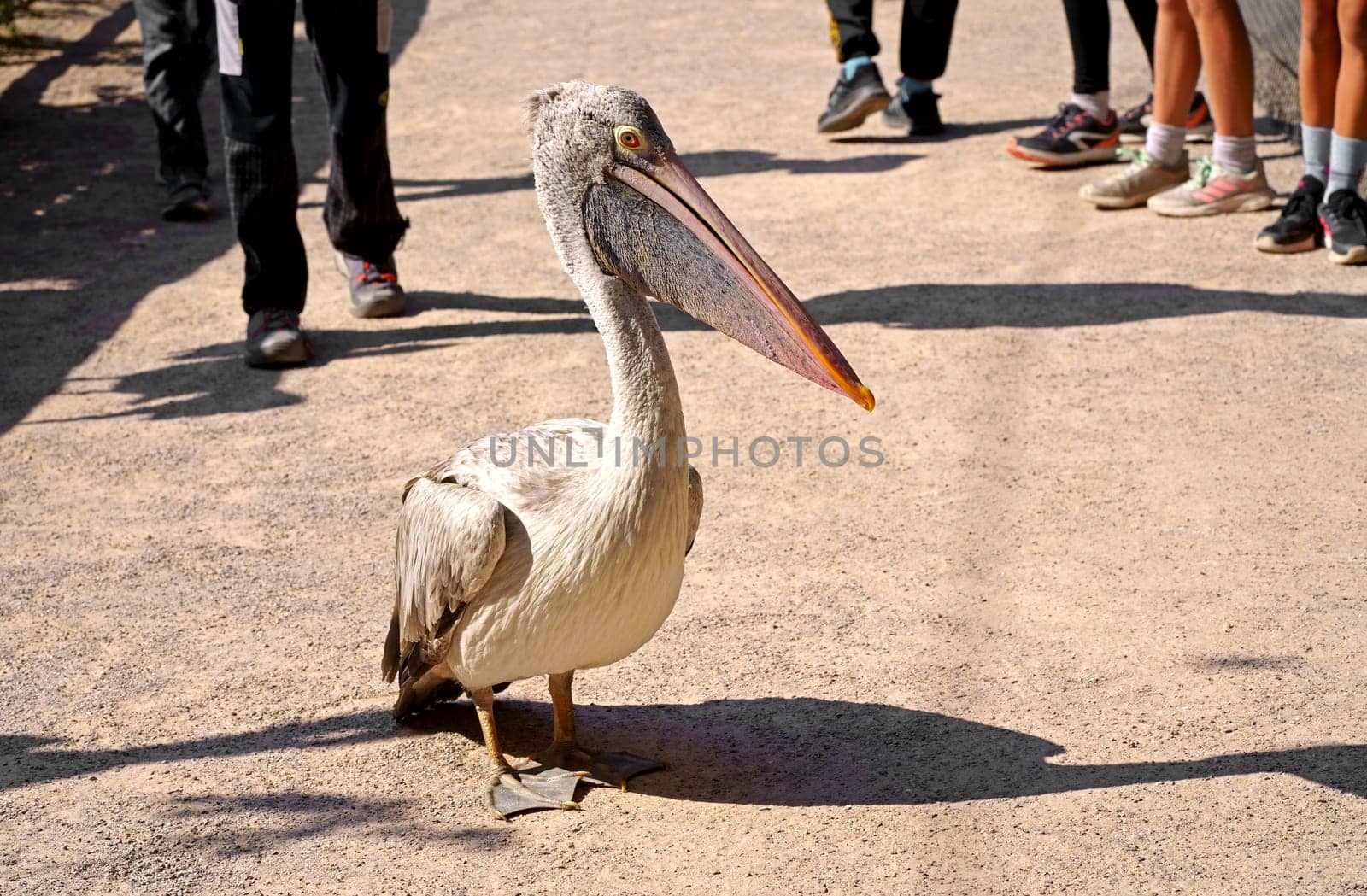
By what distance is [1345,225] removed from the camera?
5391mm

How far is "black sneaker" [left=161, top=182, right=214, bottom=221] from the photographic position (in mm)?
6422

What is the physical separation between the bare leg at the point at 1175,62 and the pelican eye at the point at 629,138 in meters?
4.04

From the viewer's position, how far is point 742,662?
10.7 feet

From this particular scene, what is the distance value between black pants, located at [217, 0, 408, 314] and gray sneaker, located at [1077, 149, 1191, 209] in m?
2.87

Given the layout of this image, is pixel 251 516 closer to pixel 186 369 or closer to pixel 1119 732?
pixel 186 369

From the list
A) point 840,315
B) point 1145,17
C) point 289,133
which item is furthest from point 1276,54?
point 289,133

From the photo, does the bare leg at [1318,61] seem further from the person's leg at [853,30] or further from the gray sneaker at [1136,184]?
the person's leg at [853,30]

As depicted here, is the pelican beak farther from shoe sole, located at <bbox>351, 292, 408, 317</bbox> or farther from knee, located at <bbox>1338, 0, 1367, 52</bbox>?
knee, located at <bbox>1338, 0, 1367, 52</bbox>

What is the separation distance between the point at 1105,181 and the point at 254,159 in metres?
3.41

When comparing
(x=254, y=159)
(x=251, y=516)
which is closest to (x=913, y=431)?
(x=251, y=516)

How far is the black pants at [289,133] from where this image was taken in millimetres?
4672

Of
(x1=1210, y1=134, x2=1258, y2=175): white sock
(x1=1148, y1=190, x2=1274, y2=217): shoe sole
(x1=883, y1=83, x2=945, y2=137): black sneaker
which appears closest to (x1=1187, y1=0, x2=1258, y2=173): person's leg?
(x1=1210, y1=134, x2=1258, y2=175): white sock

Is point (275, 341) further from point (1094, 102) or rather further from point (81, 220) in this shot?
point (1094, 102)

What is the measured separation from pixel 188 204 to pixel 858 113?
312 cm
